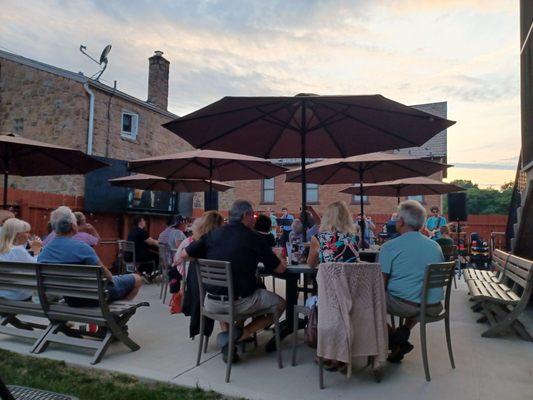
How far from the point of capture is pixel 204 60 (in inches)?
572

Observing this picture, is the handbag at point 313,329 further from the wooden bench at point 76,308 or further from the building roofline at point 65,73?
the building roofline at point 65,73

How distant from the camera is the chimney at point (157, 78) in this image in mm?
17141

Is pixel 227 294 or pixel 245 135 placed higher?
pixel 245 135

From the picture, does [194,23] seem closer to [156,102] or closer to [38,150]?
[156,102]

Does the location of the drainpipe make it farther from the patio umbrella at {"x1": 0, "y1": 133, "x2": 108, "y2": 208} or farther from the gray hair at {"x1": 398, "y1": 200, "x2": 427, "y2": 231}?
the gray hair at {"x1": 398, "y1": 200, "x2": 427, "y2": 231}

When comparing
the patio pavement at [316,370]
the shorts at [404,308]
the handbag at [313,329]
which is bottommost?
the patio pavement at [316,370]

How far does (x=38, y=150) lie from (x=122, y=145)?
831 centimetres

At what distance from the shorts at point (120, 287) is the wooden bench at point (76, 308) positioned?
0.11 metres

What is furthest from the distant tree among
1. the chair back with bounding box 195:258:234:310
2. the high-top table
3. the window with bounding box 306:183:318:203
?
the chair back with bounding box 195:258:234:310

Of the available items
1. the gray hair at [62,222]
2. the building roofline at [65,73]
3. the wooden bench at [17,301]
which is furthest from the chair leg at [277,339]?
the building roofline at [65,73]

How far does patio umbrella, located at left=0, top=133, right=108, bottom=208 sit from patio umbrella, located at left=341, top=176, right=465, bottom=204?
251 inches

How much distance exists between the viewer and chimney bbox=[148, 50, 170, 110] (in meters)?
17.1

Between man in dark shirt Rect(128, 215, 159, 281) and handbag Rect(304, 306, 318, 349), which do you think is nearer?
handbag Rect(304, 306, 318, 349)

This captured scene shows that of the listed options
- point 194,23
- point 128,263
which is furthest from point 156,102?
point 128,263
